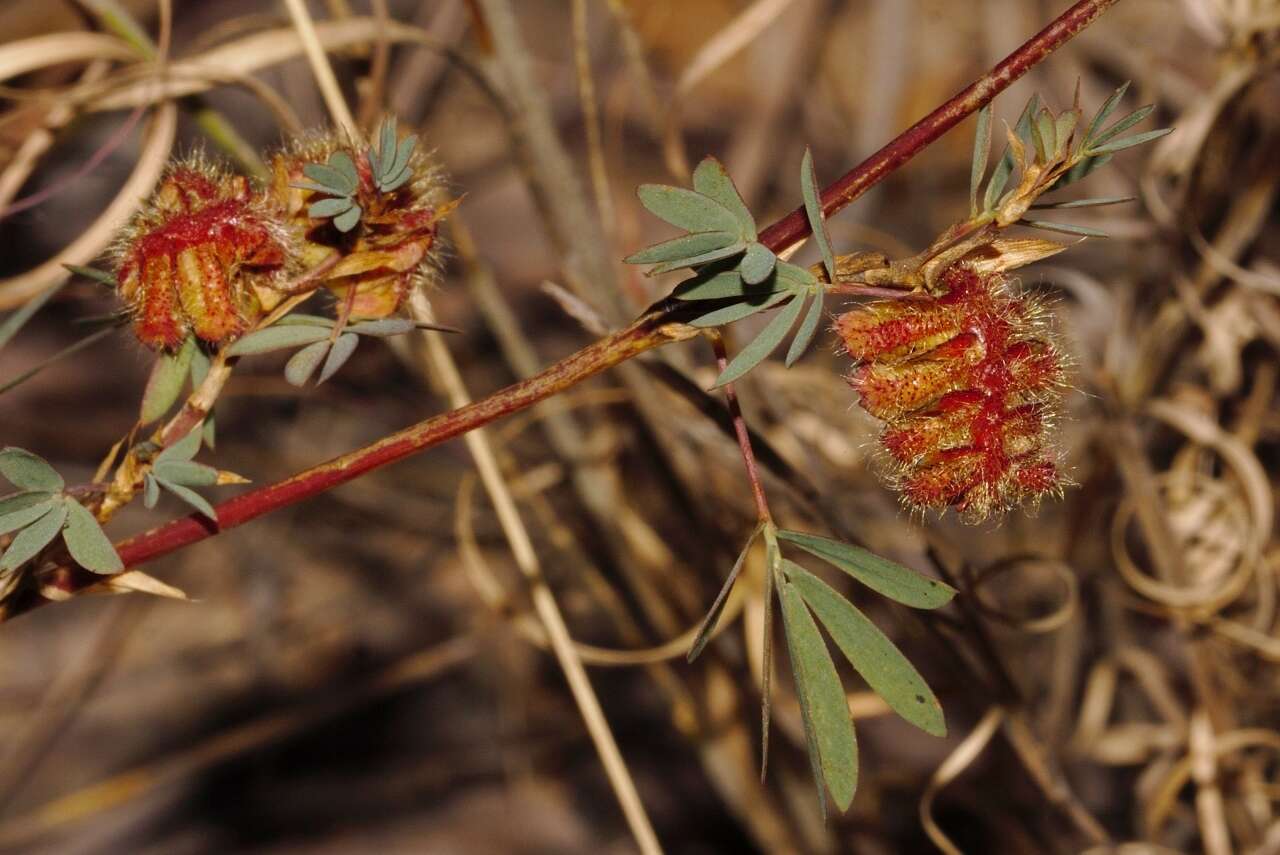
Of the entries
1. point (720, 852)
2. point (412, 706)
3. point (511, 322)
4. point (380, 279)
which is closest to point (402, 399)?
point (412, 706)

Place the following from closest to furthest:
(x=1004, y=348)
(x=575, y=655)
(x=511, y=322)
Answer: (x=1004, y=348)
(x=575, y=655)
(x=511, y=322)

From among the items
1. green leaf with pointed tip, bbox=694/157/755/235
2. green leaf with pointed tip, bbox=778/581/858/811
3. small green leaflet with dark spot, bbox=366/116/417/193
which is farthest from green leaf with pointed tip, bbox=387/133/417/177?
green leaf with pointed tip, bbox=778/581/858/811

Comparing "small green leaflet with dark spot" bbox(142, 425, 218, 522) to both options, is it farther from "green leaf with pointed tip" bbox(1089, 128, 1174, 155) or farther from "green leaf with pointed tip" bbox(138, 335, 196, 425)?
"green leaf with pointed tip" bbox(1089, 128, 1174, 155)

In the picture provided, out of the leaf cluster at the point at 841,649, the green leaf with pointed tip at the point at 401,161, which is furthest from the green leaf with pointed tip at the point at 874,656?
the green leaf with pointed tip at the point at 401,161

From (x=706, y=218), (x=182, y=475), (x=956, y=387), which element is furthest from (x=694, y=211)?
(x=182, y=475)

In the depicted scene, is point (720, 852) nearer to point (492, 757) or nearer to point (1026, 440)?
point (492, 757)

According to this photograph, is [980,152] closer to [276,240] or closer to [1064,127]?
[1064,127]
